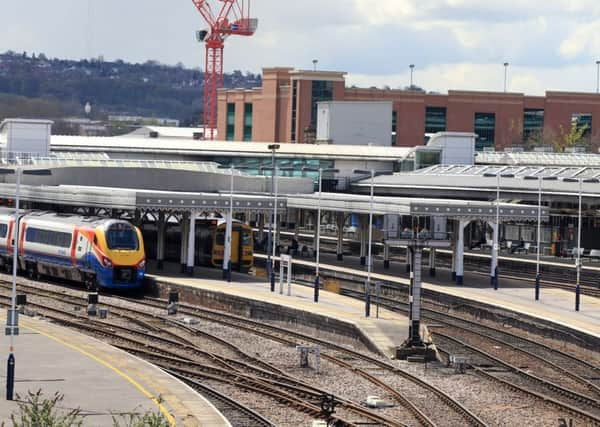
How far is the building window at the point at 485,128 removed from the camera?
393 feet

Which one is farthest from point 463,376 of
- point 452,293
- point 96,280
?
point 96,280

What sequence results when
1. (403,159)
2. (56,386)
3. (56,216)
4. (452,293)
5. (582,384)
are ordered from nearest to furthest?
1. (56,386)
2. (582,384)
3. (452,293)
4. (56,216)
5. (403,159)

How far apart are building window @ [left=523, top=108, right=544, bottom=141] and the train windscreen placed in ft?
250

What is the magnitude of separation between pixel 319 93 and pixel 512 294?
219 feet

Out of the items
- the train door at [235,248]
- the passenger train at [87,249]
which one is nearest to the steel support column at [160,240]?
the train door at [235,248]

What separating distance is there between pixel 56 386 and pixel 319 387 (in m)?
6.02

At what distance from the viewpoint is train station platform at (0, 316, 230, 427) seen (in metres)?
25.4

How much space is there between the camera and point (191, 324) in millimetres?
42000

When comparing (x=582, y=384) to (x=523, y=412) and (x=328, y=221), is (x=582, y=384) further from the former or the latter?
(x=328, y=221)

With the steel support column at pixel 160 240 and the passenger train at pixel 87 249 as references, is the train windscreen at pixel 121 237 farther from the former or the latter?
the steel support column at pixel 160 240

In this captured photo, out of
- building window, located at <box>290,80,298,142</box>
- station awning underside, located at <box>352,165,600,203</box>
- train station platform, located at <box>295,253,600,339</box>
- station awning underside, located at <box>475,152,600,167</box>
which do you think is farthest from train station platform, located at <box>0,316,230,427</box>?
building window, located at <box>290,80,298,142</box>

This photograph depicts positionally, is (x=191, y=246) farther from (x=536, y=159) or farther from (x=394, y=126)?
(x=394, y=126)

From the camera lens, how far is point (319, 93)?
115 m

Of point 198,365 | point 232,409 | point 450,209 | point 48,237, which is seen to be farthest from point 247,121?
point 232,409
